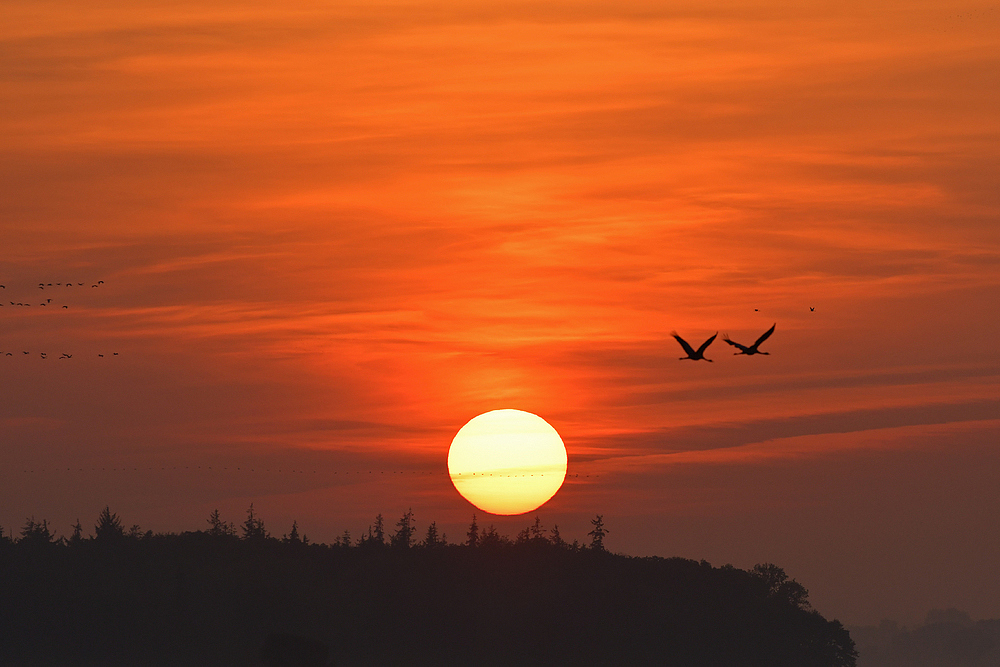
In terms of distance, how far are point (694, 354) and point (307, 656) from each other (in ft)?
392

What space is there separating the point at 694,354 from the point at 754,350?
122 inches

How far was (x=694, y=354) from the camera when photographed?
6525 centimetres

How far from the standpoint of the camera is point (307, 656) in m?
174

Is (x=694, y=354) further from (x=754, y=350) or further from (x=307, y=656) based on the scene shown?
(x=307, y=656)

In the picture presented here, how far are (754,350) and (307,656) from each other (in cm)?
12213

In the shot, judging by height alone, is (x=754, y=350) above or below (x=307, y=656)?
above

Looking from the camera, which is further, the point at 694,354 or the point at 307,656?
the point at 307,656

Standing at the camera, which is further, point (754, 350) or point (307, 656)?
point (307, 656)

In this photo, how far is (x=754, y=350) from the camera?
63281 millimetres

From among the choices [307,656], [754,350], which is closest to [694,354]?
[754,350]

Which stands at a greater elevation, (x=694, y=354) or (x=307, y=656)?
(x=694, y=354)
